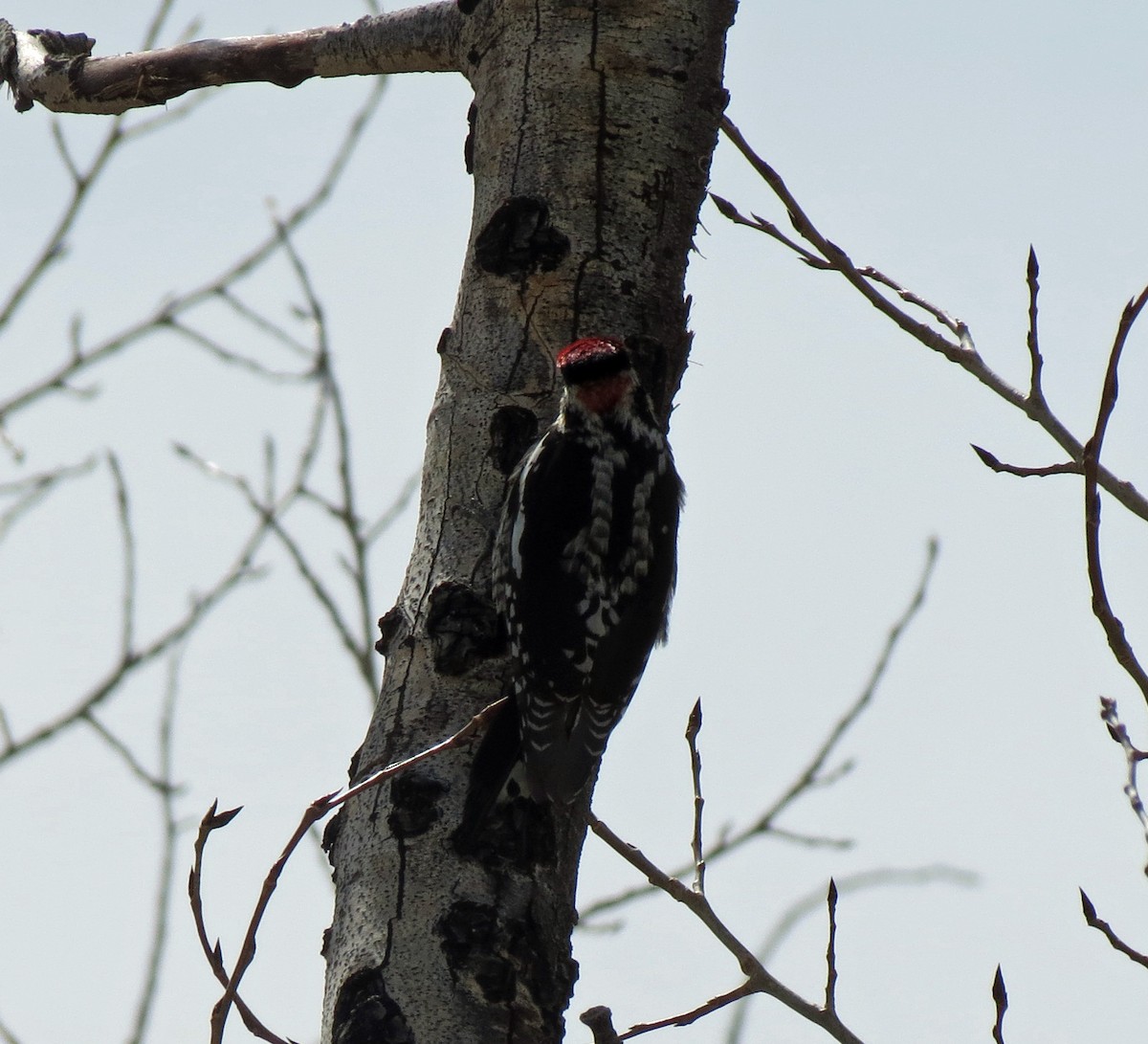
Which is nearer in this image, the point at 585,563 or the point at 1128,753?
the point at 1128,753

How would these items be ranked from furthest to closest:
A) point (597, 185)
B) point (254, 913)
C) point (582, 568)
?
point (582, 568)
point (597, 185)
point (254, 913)

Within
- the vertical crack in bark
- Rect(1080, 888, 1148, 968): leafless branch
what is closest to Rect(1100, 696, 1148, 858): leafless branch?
Rect(1080, 888, 1148, 968): leafless branch

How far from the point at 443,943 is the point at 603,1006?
28.3 inches

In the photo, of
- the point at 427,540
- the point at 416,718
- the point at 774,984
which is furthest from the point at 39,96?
the point at 774,984

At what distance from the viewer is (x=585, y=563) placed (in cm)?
357

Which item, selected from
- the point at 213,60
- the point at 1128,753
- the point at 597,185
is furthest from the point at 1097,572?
the point at 213,60

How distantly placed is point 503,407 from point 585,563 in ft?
1.75

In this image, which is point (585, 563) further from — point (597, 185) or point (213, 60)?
point (213, 60)

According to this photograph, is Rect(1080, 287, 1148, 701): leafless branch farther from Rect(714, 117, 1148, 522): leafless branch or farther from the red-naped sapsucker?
the red-naped sapsucker

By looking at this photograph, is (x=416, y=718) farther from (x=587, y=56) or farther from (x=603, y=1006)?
(x=587, y=56)

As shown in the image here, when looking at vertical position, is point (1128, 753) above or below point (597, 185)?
below

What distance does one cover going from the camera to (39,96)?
4.38 m

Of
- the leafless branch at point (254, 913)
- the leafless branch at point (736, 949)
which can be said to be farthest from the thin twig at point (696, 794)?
the leafless branch at point (254, 913)

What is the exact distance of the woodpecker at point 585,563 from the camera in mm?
3061
